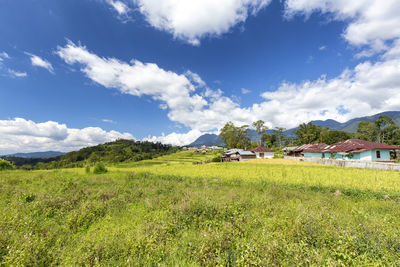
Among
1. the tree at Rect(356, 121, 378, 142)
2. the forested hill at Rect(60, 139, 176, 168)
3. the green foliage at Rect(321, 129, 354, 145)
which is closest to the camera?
the tree at Rect(356, 121, 378, 142)

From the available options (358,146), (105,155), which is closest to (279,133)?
(358,146)

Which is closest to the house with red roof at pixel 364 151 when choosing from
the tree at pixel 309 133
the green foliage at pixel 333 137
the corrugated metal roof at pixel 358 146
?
the corrugated metal roof at pixel 358 146

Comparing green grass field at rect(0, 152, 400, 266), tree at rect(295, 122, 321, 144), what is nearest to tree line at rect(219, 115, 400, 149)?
tree at rect(295, 122, 321, 144)

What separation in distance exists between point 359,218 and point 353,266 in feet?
11.5

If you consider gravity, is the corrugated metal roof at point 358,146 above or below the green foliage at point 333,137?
below

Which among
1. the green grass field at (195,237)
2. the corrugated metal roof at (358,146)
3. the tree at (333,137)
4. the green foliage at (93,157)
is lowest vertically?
the green foliage at (93,157)

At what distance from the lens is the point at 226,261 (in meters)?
3.44

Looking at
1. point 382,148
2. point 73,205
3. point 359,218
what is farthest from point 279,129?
point 73,205

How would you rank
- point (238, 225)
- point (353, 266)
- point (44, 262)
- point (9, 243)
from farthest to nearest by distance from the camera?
point (238, 225), point (9, 243), point (44, 262), point (353, 266)

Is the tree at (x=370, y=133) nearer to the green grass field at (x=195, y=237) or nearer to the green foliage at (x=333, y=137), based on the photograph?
the green foliage at (x=333, y=137)

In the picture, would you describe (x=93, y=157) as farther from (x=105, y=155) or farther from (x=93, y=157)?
(x=105, y=155)

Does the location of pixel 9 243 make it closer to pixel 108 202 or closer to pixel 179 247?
pixel 108 202

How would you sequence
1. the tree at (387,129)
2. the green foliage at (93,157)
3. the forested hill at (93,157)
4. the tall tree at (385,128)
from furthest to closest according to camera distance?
the tall tree at (385,128) < the forested hill at (93,157) < the tree at (387,129) < the green foliage at (93,157)

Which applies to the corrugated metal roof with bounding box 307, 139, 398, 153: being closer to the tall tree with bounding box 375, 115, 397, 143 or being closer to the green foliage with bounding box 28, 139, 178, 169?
the tall tree with bounding box 375, 115, 397, 143
